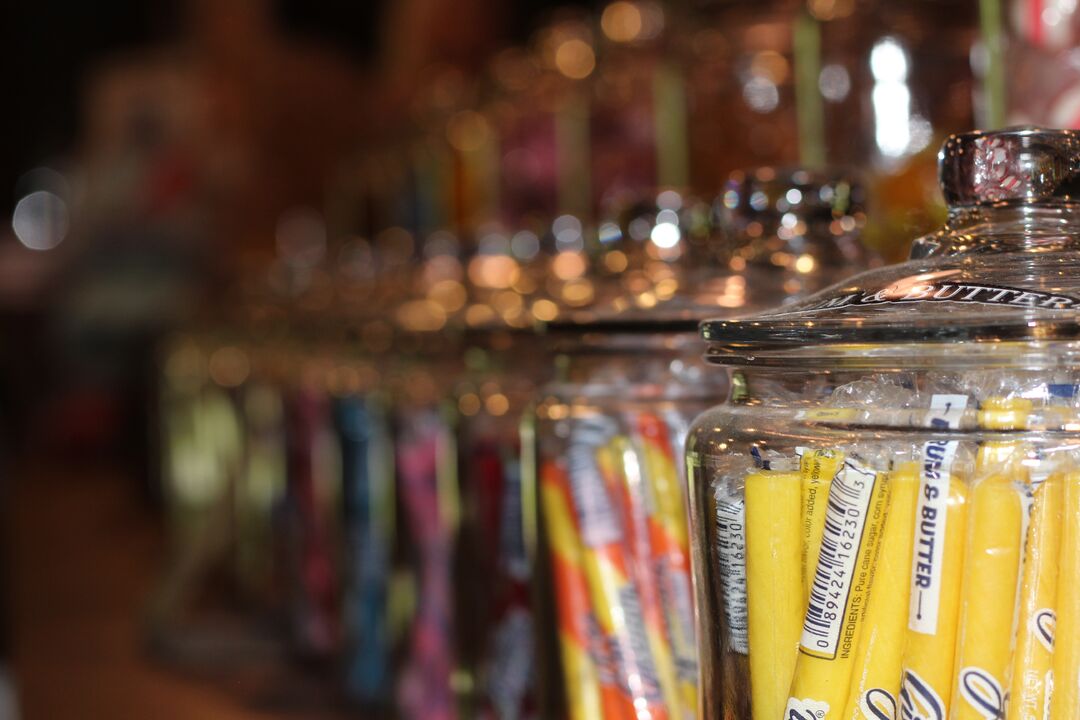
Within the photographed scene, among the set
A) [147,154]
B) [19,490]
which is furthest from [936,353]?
[147,154]

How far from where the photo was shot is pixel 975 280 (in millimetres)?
411

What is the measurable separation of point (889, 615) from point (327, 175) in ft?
12.9

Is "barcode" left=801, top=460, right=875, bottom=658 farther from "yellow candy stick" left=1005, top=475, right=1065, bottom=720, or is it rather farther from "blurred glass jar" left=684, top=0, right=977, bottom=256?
"blurred glass jar" left=684, top=0, right=977, bottom=256

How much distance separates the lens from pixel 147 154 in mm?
4273

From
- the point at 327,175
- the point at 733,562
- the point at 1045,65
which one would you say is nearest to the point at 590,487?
the point at 733,562

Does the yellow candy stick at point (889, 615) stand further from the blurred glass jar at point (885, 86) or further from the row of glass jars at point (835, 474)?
the blurred glass jar at point (885, 86)

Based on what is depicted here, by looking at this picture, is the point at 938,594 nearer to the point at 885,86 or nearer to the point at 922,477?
the point at 922,477

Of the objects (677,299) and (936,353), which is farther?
(677,299)

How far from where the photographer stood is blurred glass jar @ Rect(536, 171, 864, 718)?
57cm

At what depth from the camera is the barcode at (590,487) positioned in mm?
598

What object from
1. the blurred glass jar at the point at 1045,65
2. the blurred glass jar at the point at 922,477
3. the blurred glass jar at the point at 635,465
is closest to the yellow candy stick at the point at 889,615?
the blurred glass jar at the point at 922,477

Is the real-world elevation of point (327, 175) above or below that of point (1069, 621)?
above

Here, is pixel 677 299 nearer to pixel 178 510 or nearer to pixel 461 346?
pixel 461 346

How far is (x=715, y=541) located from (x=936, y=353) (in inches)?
4.3
